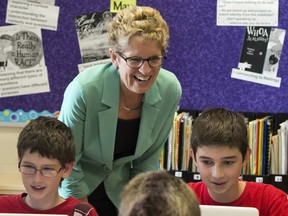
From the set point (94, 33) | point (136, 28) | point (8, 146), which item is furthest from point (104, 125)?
point (8, 146)

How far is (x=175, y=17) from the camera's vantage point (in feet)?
9.66

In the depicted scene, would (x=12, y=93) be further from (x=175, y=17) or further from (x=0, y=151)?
(x=175, y=17)

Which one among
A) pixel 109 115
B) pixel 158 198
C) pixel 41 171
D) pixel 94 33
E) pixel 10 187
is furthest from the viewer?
pixel 94 33

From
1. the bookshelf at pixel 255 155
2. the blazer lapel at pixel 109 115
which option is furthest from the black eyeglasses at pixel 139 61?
the bookshelf at pixel 255 155

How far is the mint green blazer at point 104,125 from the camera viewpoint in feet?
6.04

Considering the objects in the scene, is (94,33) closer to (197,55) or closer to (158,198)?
(197,55)

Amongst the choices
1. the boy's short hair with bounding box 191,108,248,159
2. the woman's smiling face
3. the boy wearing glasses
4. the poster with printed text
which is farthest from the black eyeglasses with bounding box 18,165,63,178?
the poster with printed text

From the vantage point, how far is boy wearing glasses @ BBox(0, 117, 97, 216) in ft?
5.48

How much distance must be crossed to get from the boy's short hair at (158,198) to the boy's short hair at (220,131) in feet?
2.82

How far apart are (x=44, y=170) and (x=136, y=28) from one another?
50 cm

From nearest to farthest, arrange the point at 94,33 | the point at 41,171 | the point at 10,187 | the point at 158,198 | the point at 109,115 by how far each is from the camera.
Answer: the point at 158,198 → the point at 41,171 → the point at 109,115 → the point at 10,187 → the point at 94,33

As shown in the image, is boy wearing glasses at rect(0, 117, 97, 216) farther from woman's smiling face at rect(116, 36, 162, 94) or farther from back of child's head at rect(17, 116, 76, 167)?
woman's smiling face at rect(116, 36, 162, 94)

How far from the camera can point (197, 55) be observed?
2.95 meters

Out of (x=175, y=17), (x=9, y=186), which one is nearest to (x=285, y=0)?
(x=175, y=17)
